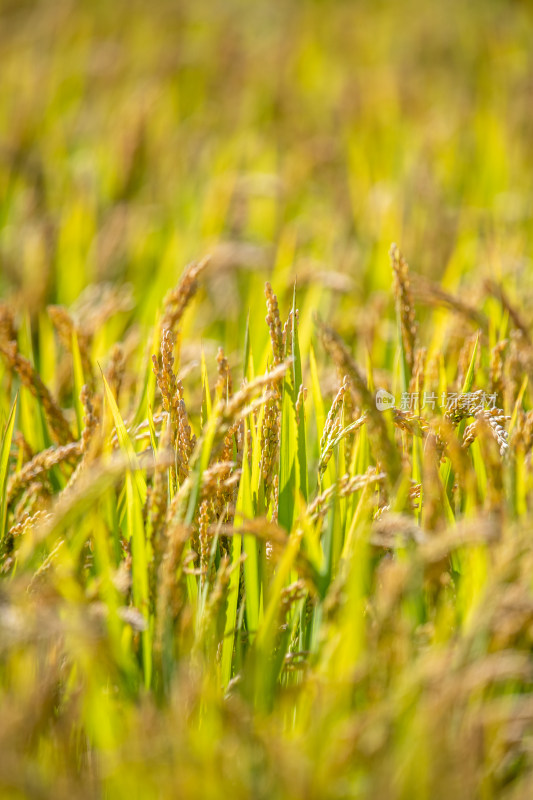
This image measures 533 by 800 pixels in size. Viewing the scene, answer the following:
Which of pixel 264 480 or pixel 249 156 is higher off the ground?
pixel 249 156

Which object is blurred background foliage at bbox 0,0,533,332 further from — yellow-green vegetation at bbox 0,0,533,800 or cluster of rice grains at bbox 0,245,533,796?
cluster of rice grains at bbox 0,245,533,796

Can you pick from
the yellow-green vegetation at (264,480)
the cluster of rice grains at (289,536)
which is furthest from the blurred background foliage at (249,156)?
the cluster of rice grains at (289,536)

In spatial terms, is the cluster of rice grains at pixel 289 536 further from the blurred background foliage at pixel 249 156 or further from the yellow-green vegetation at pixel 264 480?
the blurred background foliage at pixel 249 156

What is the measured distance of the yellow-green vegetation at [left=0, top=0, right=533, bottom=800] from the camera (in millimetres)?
622

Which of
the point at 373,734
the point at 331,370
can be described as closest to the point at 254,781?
the point at 373,734

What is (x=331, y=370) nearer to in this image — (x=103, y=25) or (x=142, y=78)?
(x=142, y=78)

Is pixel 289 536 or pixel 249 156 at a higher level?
pixel 249 156

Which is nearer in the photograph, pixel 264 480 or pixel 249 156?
pixel 264 480

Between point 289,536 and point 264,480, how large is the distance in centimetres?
10

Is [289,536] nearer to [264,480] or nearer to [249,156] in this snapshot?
[264,480]

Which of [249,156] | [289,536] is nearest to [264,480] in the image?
[289,536]

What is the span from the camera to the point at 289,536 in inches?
34.7

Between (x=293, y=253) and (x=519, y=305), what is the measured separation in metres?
0.68

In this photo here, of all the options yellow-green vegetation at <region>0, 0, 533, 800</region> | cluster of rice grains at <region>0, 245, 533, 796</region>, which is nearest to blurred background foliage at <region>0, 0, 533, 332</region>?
yellow-green vegetation at <region>0, 0, 533, 800</region>
